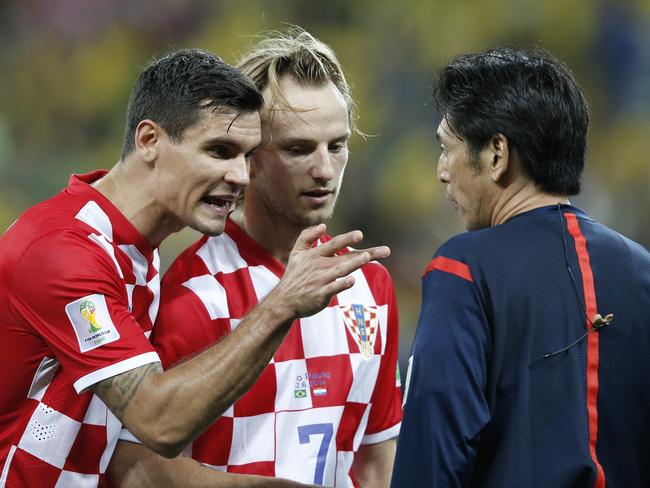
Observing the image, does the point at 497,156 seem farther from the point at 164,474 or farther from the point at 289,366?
the point at 164,474

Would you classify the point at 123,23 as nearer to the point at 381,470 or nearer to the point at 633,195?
the point at 633,195

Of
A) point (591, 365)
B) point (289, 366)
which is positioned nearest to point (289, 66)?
point (289, 366)

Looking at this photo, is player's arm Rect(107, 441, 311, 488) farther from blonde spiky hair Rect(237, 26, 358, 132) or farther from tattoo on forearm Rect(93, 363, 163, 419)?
blonde spiky hair Rect(237, 26, 358, 132)

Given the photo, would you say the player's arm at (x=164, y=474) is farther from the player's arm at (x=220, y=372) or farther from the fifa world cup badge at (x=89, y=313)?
the fifa world cup badge at (x=89, y=313)

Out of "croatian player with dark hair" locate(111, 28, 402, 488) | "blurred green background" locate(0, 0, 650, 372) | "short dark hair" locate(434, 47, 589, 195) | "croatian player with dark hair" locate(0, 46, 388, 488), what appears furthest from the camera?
"blurred green background" locate(0, 0, 650, 372)

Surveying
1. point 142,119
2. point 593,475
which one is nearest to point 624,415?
point 593,475

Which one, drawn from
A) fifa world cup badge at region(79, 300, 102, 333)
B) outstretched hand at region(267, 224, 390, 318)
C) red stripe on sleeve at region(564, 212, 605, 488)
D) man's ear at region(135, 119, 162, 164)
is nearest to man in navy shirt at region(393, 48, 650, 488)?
red stripe on sleeve at region(564, 212, 605, 488)

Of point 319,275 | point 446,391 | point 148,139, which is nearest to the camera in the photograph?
point 446,391

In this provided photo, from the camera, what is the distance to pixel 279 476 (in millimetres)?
2691

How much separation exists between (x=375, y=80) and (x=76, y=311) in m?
5.85

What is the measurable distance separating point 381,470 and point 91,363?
1101 mm

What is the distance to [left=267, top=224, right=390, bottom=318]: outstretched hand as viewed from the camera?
231cm

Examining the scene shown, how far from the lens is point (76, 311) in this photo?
2.39m

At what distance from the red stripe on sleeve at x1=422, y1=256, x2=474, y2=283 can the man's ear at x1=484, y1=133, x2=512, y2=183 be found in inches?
9.9
